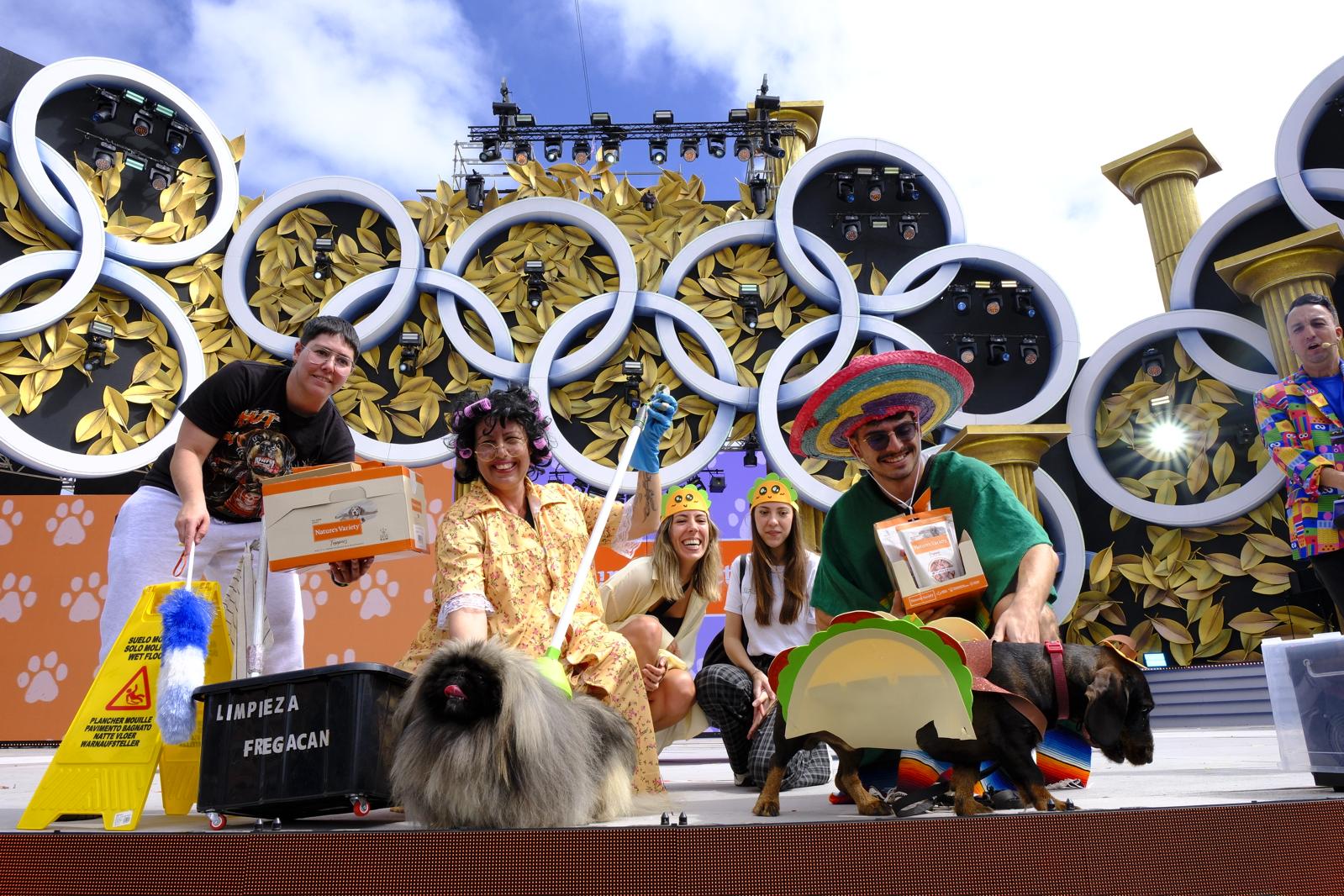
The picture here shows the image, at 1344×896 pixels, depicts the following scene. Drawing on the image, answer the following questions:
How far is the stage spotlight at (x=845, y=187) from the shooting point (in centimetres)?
846

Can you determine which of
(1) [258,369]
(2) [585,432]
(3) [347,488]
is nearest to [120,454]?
(2) [585,432]

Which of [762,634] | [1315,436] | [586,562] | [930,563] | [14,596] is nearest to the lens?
[930,563]

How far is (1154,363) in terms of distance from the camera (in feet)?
25.8

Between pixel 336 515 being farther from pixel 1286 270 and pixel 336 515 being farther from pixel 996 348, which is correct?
pixel 1286 270

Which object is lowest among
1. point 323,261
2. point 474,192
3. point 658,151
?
point 323,261

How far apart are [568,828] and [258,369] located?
217 centimetres

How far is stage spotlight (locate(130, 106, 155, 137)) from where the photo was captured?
7.98 metres

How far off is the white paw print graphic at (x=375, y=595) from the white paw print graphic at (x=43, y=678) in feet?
7.67

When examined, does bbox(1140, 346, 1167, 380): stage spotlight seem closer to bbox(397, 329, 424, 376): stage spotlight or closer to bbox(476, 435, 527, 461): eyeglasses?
bbox(397, 329, 424, 376): stage spotlight

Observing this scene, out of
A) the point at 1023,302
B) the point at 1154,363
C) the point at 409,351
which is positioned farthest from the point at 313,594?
the point at 1154,363

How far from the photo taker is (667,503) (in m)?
4.15

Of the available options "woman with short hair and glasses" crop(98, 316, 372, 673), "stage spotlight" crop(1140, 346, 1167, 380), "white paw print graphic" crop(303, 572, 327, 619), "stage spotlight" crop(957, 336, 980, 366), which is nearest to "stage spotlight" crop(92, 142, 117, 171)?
"white paw print graphic" crop(303, 572, 327, 619)

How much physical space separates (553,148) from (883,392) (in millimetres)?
7642

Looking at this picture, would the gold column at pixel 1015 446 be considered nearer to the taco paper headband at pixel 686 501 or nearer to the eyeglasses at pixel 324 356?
the taco paper headband at pixel 686 501
